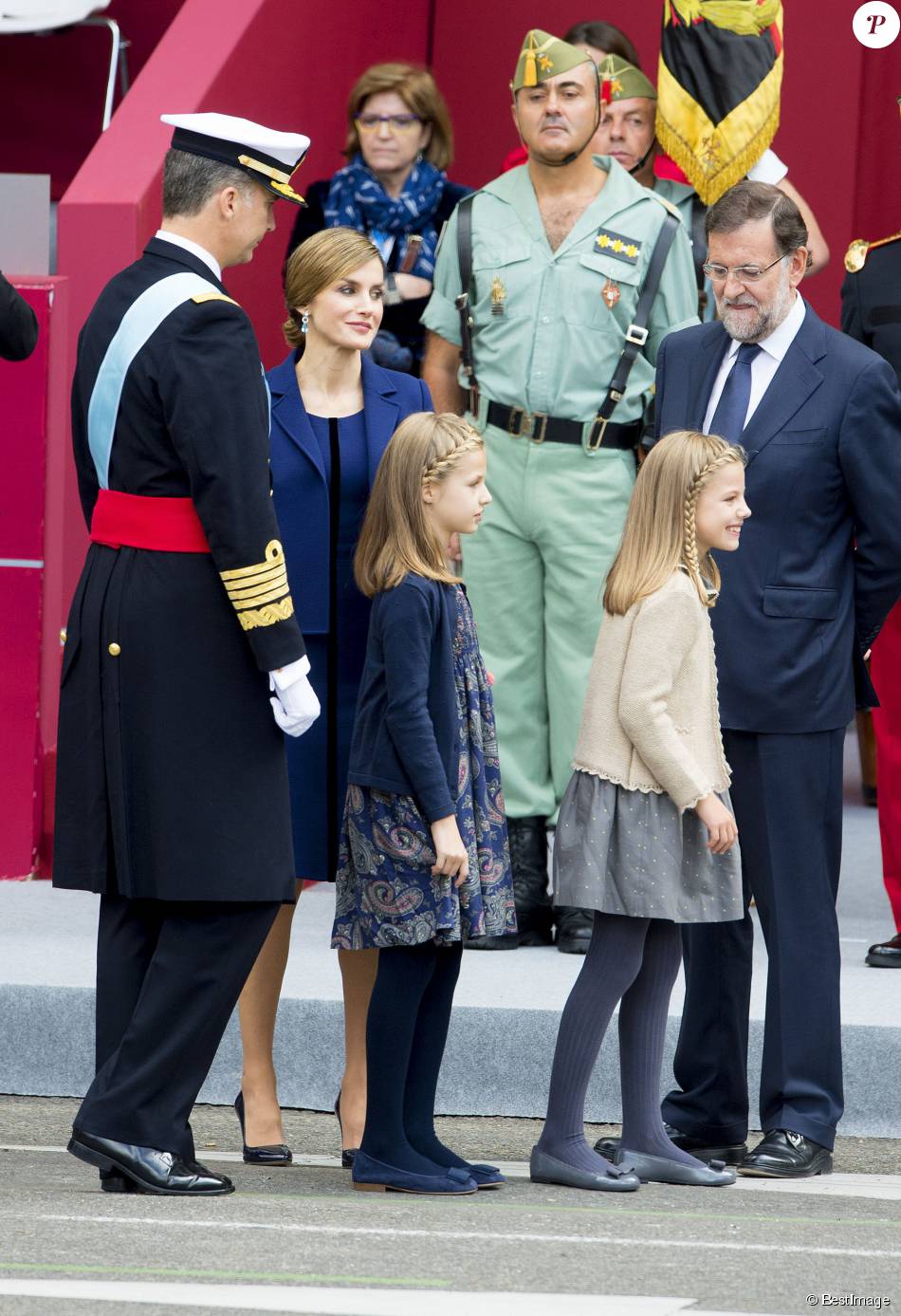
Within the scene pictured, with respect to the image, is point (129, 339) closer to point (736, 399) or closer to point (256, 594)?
point (256, 594)

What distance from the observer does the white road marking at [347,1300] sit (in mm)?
3174

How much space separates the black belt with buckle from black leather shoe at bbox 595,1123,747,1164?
1.75m

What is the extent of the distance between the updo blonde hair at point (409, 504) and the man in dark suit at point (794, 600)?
62cm

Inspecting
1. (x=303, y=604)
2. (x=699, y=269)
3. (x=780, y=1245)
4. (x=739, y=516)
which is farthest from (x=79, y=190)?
(x=780, y=1245)

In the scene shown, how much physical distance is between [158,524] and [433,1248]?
1232mm

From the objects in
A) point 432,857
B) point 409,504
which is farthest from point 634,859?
point 409,504

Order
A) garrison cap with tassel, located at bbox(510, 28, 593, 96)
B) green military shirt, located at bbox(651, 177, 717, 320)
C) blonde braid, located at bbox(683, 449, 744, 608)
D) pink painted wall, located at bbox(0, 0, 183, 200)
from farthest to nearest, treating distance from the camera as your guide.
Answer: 1. pink painted wall, located at bbox(0, 0, 183, 200)
2. green military shirt, located at bbox(651, 177, 717, 320)
3. garrison cap with tassel, located at bbox(510, 28, 593, 96)
4. blonde braid, located at bbox(683, 449, 744, 608)

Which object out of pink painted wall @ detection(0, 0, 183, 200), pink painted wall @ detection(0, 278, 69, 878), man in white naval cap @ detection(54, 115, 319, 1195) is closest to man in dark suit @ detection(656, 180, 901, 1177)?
man in white naval cap @ detection(54, 115, 319, 1195)

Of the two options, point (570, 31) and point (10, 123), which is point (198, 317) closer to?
point (570, 31)

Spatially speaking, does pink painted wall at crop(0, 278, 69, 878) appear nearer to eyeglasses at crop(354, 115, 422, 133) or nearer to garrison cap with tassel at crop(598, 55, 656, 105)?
eyeglasses at crop(354, 115, 422, 133)

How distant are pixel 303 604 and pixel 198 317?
0.68 meters

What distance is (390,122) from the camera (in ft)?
20.0

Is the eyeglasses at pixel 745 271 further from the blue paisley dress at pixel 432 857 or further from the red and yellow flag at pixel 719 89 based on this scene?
the red and yellow flag at pixel 719 89

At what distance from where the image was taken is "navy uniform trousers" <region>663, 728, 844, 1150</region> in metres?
4.41
